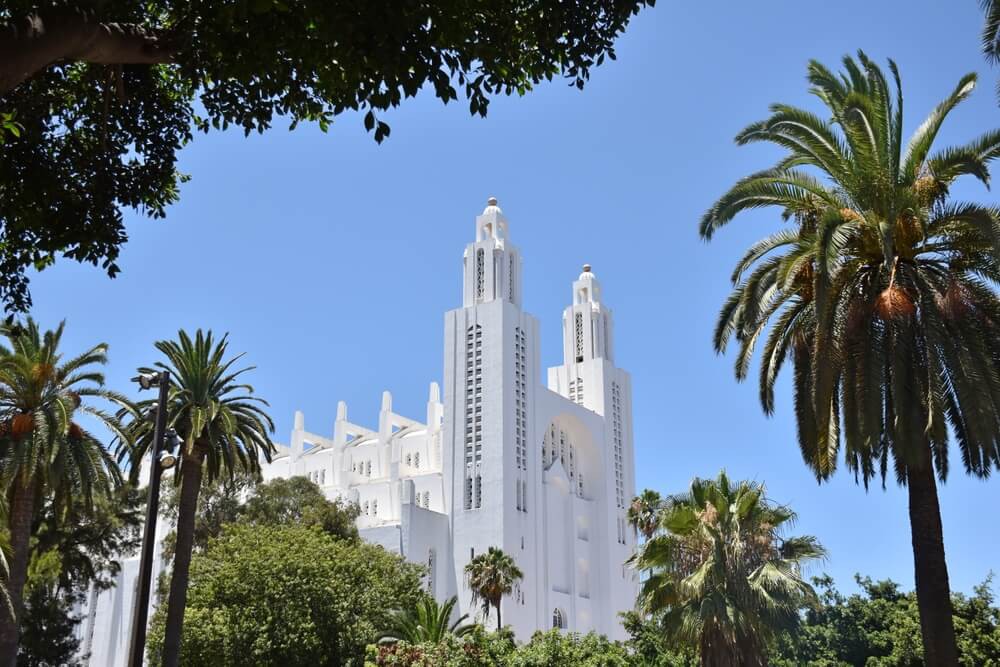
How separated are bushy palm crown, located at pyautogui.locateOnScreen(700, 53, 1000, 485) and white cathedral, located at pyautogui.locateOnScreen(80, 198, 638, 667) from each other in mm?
52296

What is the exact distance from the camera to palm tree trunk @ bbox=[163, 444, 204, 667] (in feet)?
96.9

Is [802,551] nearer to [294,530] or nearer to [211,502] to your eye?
[294,530]

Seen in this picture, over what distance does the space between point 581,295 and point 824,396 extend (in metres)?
77.1

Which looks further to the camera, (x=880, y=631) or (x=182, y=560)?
(x=880, y=631)

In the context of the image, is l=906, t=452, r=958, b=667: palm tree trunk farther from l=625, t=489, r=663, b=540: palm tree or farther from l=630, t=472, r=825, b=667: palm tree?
l=625, t=489, r=663, b=540: palm tree

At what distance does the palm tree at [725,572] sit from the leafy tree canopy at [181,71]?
15.7 metres

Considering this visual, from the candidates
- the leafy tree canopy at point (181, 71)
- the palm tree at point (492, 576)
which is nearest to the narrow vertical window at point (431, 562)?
the palm tree at point (492, 576)

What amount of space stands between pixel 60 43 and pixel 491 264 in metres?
72.3

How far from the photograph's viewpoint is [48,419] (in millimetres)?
30141

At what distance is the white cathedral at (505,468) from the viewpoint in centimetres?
7256

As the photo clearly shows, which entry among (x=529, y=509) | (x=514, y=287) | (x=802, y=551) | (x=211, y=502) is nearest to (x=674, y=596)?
(x=802, y=551)

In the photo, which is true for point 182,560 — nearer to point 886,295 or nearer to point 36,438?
point 36,438

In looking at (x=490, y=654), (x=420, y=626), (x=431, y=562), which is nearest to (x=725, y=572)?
(x=490, y=654)

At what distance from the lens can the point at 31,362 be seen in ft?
101
